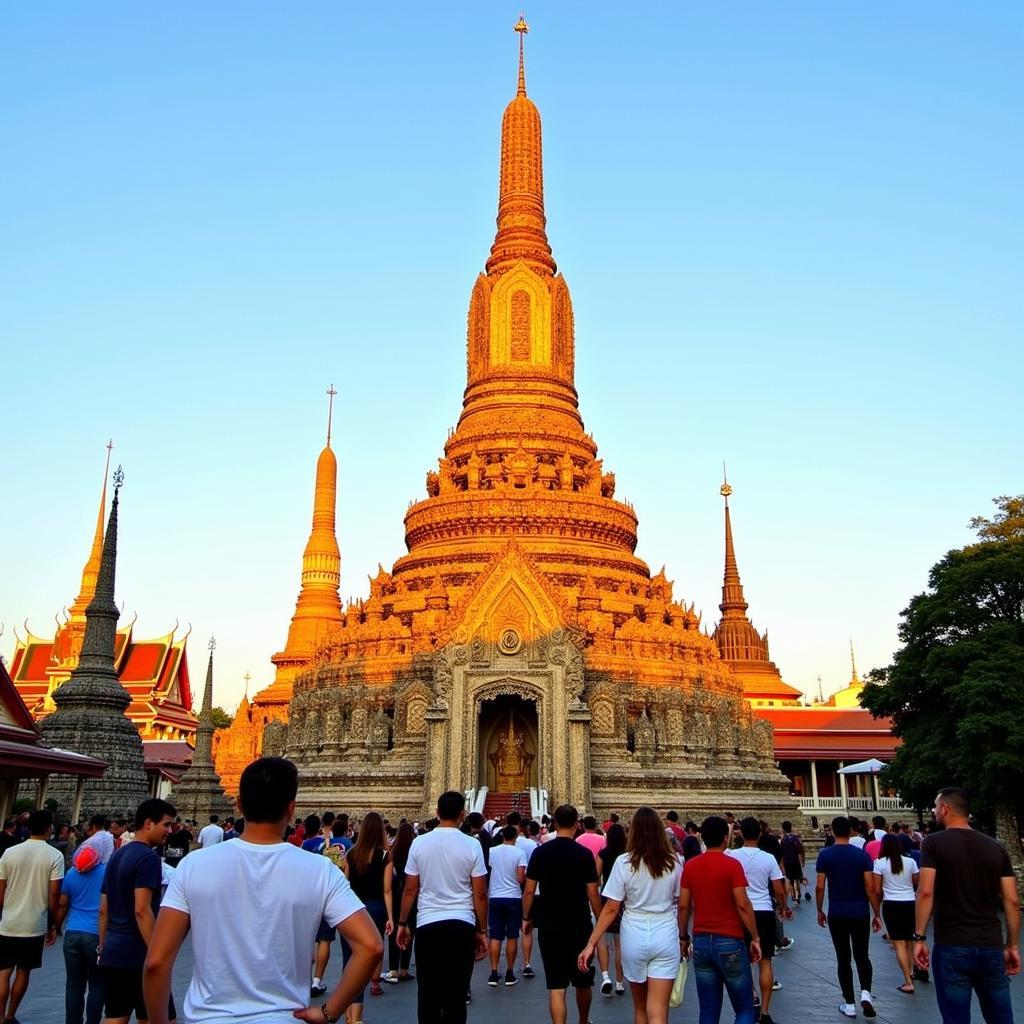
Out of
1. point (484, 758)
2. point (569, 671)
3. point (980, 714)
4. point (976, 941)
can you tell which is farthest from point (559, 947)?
point (484, 758)

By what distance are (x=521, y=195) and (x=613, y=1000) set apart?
4188 centimetres

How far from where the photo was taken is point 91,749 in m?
27.3

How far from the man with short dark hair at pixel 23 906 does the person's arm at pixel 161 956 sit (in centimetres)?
534

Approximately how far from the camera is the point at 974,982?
22.1 ft

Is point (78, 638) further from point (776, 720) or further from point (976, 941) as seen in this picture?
point (976, 941)

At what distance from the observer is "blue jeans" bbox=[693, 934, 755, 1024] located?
729cm

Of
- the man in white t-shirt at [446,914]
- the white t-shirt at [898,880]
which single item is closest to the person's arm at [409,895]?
the man in white t-shirt at [446,914]

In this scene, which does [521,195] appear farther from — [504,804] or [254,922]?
[254,922]

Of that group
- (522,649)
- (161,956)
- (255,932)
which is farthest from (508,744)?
(255,932)

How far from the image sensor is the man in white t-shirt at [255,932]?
3637 millimetres

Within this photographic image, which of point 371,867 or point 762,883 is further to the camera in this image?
point 371,867

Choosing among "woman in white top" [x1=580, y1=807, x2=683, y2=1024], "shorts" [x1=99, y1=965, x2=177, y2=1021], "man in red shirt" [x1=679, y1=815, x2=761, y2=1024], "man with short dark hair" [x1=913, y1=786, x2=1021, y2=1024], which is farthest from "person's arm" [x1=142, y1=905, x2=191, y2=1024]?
"man with short dark hair" [x1=913, y1=786, x2=1021, y2=1024]

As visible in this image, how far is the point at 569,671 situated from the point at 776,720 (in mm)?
28474

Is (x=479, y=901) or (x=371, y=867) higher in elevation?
(x=371, y=867)
